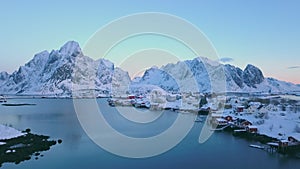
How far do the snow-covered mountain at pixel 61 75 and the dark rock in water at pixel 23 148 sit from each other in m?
54.0

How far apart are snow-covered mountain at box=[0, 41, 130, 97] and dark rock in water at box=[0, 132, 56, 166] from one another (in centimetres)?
5404

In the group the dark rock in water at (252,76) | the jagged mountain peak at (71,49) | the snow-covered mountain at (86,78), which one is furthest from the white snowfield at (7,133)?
the dark rock in water at (252,76)

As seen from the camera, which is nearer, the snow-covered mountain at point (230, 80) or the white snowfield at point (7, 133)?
the white snowfield at point (7, 133)

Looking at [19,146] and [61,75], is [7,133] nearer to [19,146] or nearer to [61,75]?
[19,146]

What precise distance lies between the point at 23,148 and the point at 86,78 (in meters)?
65.1

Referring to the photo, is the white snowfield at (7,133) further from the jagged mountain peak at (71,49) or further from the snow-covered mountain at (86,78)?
the jagged mountain peak at (71,49)

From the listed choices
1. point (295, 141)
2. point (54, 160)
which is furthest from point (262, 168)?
point (54, 160)

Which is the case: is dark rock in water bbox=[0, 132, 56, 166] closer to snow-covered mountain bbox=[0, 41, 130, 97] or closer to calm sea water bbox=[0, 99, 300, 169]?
calm sea water bbox=[0, 99, 300, 169]

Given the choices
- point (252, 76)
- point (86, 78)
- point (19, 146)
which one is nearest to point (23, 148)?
point (19, 146)

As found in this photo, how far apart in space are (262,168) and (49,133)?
32.8 ft

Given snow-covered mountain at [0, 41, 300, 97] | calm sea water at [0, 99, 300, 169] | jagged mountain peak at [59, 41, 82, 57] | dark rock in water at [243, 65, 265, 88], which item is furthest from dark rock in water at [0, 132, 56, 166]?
dark rock in water at [243, 65, 265, 88]

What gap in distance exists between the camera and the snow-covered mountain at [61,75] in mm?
70188

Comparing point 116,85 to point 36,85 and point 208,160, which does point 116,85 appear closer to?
point 36,85

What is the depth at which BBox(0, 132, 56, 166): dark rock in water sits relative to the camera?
9133 mm
